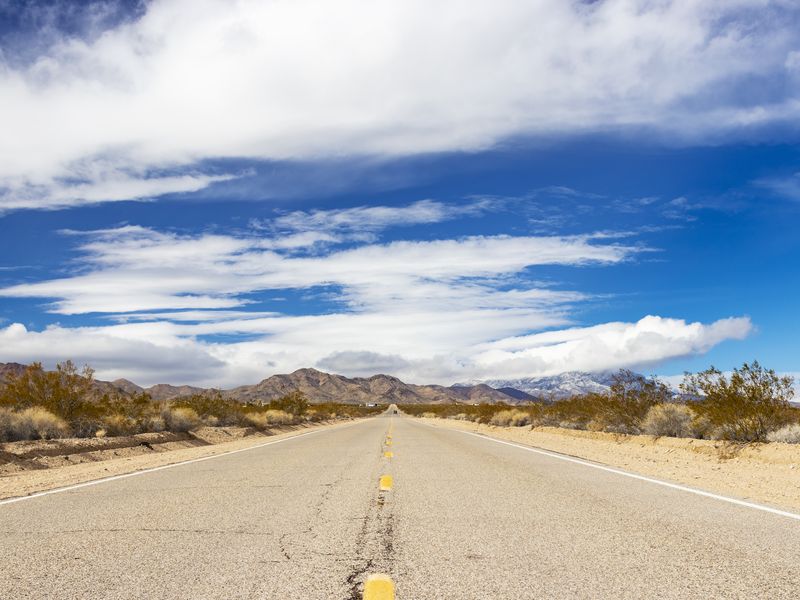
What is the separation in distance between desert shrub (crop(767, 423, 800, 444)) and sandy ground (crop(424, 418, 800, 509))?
47 cm

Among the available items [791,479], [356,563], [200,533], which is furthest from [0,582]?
[791,479]

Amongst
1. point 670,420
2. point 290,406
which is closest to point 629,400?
point 670,420

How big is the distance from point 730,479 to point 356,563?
9.23 m

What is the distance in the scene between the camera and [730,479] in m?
11.8

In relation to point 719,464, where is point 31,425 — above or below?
above

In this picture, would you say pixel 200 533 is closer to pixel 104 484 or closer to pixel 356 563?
pixel 356 563

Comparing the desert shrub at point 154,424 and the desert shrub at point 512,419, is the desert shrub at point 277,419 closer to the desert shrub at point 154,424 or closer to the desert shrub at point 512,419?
the desert shrub at point 512,419

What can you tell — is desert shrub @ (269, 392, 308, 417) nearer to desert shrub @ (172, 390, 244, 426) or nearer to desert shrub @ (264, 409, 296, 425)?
desert shrub @ (264, 409, 296, 425)

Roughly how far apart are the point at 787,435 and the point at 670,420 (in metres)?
6.14

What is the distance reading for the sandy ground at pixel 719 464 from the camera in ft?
33.0

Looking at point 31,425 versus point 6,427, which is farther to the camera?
point 31,425

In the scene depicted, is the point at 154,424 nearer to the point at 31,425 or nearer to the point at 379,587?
the point at 31,425

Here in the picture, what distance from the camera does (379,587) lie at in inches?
173

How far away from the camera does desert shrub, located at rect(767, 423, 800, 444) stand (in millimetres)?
16328
